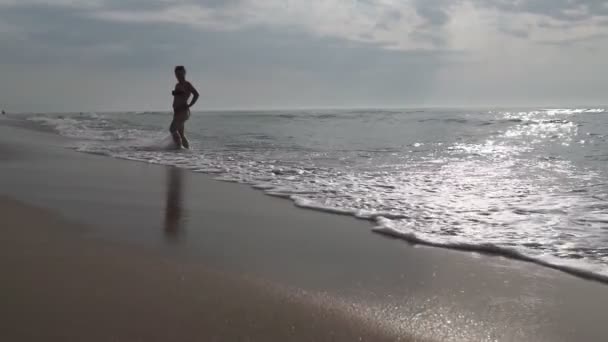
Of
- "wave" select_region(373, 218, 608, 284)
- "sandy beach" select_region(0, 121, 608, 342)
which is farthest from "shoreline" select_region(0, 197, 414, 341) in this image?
"wave" select_region(373, 218, 608, 284)

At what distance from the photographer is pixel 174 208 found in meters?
3.98

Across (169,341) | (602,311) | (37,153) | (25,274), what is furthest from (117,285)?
(37,153)

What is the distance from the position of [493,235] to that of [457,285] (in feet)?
3.75

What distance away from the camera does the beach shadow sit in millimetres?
3197

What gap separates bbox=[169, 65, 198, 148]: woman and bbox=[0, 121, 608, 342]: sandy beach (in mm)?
6517

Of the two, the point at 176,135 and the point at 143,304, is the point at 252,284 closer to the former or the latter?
the point at 143,304

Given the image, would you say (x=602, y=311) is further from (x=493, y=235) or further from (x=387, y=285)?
(x=493, y=235)

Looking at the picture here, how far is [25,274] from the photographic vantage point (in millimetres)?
2123

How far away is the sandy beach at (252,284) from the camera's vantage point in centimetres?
181

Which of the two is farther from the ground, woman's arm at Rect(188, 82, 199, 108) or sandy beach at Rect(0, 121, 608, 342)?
woman's arm at Rect(188, 82, 199, 108)

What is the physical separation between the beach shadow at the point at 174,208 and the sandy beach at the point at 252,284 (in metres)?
0.03

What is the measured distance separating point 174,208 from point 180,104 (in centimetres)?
683

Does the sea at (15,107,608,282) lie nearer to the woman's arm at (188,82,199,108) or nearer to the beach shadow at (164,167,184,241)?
the beach shadow at (164,167,184,241)

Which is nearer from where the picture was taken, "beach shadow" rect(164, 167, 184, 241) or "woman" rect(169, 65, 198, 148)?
"beach shadow" rect(164, 167, 184, 241)
